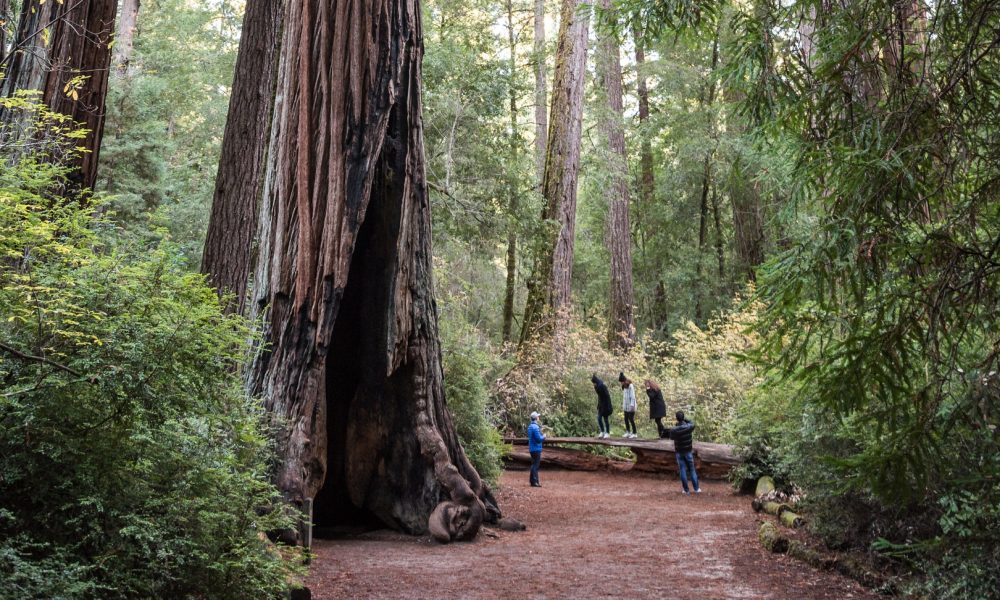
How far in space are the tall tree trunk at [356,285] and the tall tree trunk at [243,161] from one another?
0.75 meters

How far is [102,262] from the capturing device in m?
3.84

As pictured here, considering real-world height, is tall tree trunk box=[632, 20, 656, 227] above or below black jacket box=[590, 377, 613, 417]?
above

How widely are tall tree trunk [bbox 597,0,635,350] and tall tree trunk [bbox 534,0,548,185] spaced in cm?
218

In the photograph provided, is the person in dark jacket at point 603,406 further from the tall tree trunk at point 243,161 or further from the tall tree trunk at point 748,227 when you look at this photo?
the tall tree trunk at point 748,227

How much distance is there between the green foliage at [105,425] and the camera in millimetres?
3445

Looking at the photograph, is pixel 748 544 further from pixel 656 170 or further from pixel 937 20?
pixel 656 170

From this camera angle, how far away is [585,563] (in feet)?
25.5

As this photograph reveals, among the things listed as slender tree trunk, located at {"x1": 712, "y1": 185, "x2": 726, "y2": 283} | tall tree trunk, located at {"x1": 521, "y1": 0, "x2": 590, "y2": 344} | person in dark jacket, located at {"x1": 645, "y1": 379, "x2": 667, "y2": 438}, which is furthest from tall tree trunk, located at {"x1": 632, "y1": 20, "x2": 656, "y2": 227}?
person in dark jacket, located at {"x1": 645, "y1": 379, "x2": 667, "y2": 438}

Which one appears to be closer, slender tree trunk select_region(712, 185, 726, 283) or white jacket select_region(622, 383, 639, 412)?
white jacket select_region(622, 383, 639, 412)

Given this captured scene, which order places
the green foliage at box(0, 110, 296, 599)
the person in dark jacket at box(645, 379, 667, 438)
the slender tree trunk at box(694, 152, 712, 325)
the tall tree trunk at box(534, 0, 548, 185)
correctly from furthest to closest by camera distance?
the slender tree trunk at box(694, 152, 712, 325), the tall tree trunk at box(534, 0, 548, 185), the person in dark jacket at box(645, 379, 667, 438), the green foliage at box(0, 110, 296, 599)

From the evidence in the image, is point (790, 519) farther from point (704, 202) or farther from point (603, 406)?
point (704, 202)

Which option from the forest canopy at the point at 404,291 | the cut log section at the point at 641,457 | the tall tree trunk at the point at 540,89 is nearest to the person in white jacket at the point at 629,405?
the cut log section at the point at 641,457

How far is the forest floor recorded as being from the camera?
6.57m

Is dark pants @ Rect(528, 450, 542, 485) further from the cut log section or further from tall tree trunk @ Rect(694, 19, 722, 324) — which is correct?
tall tree trunk @ Rect(694, 19, 722, 324)
